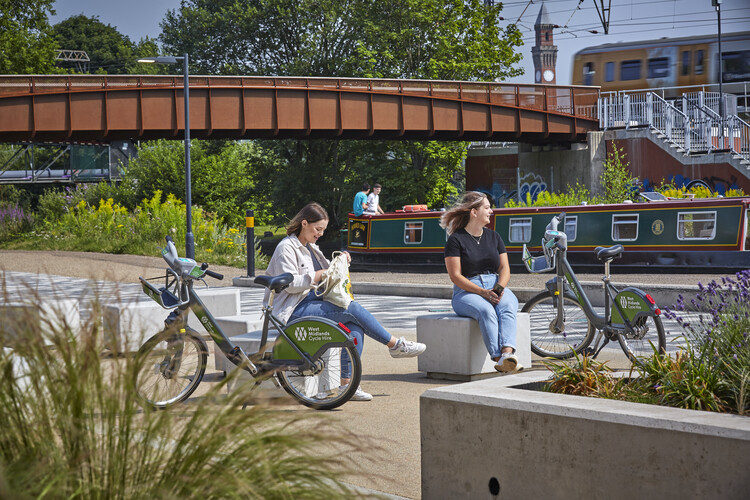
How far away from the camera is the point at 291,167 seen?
57531 millimetres

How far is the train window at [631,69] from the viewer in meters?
47.0

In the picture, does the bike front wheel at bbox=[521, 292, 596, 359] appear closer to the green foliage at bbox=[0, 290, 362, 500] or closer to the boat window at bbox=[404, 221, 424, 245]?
the green foliage at bbox=[0, 290, 362, 500]

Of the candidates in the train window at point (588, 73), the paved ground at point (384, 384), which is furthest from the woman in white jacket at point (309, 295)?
the train window at point (588, 73)

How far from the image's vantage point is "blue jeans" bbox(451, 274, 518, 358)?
25.9 feet

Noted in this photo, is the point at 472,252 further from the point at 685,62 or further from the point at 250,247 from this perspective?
the point at 685,62

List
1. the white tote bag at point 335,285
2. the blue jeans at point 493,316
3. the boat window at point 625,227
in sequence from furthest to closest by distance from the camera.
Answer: the boat window at point 625,227 < the blue jeans at point 493,316 < the white tote bag at point 335,285

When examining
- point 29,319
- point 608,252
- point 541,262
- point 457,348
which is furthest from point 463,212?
point 29,319

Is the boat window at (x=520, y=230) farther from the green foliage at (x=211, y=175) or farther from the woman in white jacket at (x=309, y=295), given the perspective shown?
the green foliage at (x=211, y=175)

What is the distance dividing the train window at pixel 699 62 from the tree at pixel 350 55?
11.0 m

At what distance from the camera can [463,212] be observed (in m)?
8.48

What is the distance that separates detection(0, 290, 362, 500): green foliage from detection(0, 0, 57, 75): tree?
181 ft

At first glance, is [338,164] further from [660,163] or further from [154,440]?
[154,440]

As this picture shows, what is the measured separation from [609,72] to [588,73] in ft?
4.11

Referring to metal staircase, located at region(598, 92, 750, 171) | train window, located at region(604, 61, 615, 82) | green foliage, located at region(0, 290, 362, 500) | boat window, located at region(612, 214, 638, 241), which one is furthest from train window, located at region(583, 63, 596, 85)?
green foliage, located at region(0, 290, 362, 500)
